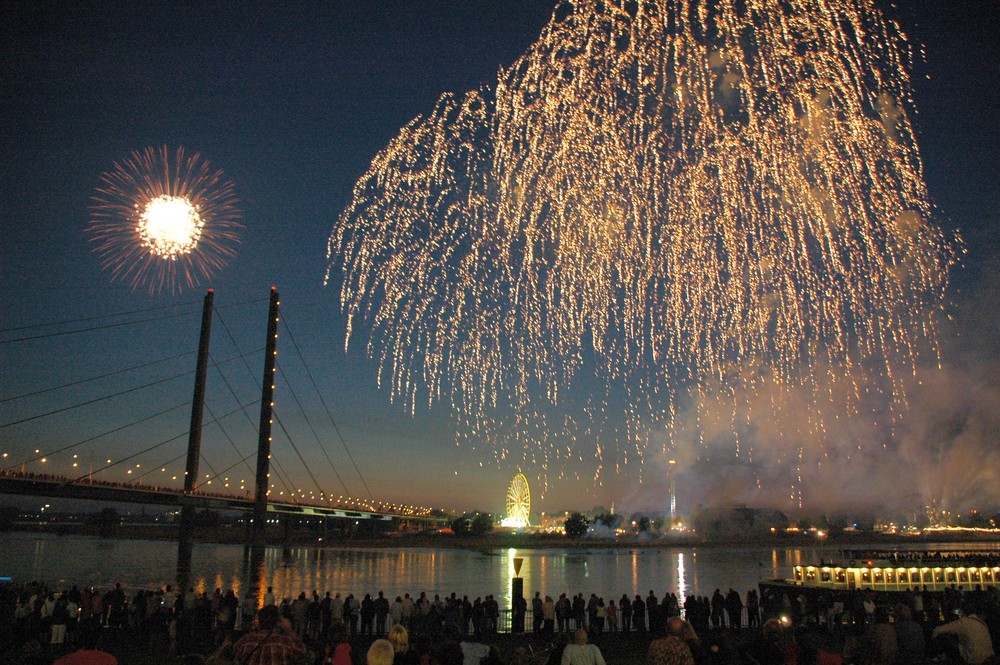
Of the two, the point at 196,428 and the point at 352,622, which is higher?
the point at 196,428

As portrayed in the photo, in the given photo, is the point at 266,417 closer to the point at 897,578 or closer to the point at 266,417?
the point at 266,417

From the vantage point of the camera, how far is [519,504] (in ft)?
545

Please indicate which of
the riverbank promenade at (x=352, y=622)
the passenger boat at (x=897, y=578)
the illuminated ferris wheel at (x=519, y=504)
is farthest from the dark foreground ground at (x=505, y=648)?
the illuminated ferris wheel at (x=519, y=504)

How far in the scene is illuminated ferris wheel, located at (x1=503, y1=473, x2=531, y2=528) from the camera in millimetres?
164375

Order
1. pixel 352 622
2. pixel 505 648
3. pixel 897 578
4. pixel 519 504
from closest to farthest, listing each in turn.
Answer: pixel 505 648 → pixel 352 622 → pixel 897 578 → pixel 519 504

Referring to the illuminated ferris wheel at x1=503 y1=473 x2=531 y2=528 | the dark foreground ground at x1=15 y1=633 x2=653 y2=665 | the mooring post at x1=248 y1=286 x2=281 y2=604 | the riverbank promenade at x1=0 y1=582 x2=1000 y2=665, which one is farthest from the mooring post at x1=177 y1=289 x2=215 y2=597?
the illuminated ferris wheel at x1=503 y1=473 x2=531 y2=528

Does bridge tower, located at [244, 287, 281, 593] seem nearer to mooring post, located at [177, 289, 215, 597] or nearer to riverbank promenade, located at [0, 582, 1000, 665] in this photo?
mooring post, located at [177, 289, 215, 597]

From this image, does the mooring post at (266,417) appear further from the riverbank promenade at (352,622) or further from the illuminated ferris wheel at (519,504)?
the illuminated ferris wheel at (519,504)

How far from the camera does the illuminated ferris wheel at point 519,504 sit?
164 m

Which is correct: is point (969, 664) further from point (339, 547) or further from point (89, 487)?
point (339, 547)

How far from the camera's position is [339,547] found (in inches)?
6196

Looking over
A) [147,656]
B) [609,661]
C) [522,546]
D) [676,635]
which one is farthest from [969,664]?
[522,546]

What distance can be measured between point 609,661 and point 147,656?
10374mm

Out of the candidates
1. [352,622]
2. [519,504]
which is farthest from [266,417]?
[519,504]
